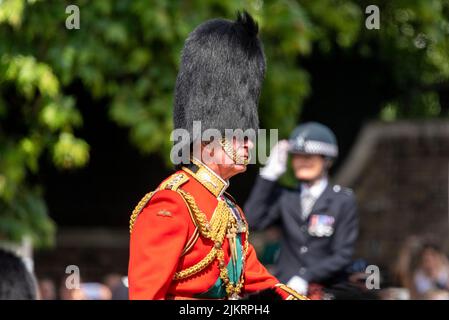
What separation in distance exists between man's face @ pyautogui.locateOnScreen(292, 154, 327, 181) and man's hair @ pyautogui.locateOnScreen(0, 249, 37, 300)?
6.27ft

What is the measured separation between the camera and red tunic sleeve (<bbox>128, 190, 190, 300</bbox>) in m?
3.67

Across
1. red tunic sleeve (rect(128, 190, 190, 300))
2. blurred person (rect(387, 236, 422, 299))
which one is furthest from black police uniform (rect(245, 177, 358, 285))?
red tunic sleeve (rect(128, 190, 190, 300))

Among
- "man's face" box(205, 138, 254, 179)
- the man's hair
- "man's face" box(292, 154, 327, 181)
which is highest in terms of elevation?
"man's face" box(205, 138, 254, 179)

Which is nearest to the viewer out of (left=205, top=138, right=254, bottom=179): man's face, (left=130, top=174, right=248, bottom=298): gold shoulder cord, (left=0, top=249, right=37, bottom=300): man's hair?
(left=130, top=174, right=248, bottom=298): gold shoulder cord

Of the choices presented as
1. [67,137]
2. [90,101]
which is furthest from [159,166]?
[67,137]

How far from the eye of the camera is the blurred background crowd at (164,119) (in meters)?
8.51

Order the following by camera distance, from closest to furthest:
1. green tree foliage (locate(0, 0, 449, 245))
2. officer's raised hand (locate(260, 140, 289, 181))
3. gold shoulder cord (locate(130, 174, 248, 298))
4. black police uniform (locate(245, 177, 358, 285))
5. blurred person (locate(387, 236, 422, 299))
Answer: gold shoulder cord (locate(130, 174, 248, 298)) < black police uniform (locate(245, 177, 358, 285)) < officer's raised hand (locate(260, 140, 289, 181)) < blurred person (locate(387, 236, 422, 299)) < green tree foliage (locate(0, 0, 449, 245))

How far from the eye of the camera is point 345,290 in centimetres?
586

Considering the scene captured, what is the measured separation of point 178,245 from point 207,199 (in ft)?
1.12

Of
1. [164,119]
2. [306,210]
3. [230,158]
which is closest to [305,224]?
[306,210]

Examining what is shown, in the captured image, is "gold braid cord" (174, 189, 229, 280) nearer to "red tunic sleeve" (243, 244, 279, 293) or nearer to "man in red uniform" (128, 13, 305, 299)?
"man in red uniform" (128, 13, 305, 299)

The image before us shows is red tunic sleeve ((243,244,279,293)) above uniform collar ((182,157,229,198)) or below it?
below

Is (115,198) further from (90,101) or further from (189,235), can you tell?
(189,235)

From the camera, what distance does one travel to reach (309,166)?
6480mm
